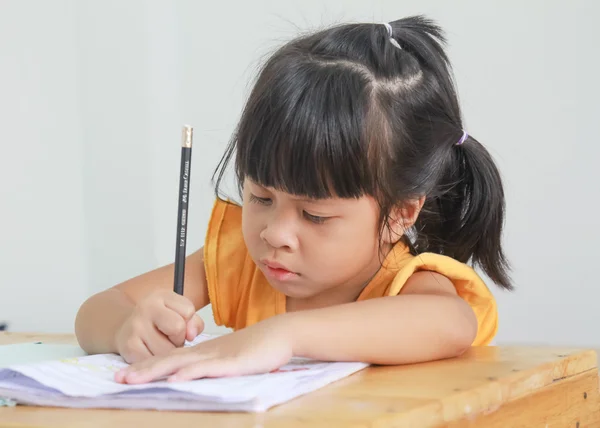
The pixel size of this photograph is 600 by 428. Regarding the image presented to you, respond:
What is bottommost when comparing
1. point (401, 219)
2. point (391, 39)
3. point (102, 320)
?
point (102, 320)

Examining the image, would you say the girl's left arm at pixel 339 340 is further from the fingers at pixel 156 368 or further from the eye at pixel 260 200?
the eye at pixel 260 200

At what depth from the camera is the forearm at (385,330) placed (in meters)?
0.72

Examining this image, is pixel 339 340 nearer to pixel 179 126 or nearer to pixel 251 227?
pixel 251 227

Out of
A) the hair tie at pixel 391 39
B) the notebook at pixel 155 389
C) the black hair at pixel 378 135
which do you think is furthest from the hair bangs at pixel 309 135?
the notebook at pixel 155 389

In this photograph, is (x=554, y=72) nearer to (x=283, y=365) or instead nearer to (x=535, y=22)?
(x=535, y=22)

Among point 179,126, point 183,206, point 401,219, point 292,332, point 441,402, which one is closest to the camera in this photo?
point 441,402

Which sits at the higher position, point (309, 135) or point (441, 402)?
point (309, 135)

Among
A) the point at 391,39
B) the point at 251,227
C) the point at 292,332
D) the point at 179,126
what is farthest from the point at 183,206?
the point at 179,126

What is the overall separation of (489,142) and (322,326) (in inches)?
49.8

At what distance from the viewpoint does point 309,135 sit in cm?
86

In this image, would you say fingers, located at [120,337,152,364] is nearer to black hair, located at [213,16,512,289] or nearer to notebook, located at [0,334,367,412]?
notebook, located at [0,334,367,412]

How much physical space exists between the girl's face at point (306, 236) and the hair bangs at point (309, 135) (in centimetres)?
1

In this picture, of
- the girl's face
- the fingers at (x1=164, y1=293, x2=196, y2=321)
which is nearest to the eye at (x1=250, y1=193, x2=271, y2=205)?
the girl's face

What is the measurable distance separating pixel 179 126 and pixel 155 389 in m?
1.75
